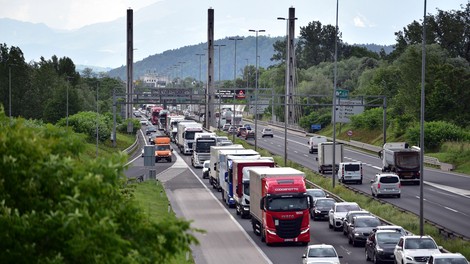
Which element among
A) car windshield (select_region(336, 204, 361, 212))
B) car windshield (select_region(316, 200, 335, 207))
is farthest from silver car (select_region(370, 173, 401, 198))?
car windshield (select_region(336, 204, 361, 212))

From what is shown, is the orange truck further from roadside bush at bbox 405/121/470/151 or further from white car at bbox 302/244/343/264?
white car at bbox 302/244/343/264

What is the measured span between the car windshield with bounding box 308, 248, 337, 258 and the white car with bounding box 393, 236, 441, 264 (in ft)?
8.00

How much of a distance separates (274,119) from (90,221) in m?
159

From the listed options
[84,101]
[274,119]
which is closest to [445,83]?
[84,101]

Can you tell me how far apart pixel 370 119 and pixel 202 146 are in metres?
39.1

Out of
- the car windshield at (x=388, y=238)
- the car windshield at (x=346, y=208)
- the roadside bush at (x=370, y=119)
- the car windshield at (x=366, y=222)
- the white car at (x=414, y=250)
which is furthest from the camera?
the roadside bush at (x=370, y=119)

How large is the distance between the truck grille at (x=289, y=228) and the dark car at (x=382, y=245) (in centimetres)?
349

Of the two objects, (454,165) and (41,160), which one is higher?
(41,160)

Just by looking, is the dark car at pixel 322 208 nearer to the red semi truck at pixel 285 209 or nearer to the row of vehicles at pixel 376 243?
the row of vehicles at pixel 376 243

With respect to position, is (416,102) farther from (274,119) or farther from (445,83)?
(274,119)

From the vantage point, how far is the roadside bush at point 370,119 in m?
125

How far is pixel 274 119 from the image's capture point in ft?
573

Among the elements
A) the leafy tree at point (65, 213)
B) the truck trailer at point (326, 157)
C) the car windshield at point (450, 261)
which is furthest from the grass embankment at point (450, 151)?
the leafy tree at point (65, 213)

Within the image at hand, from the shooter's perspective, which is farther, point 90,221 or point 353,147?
point 353,147
